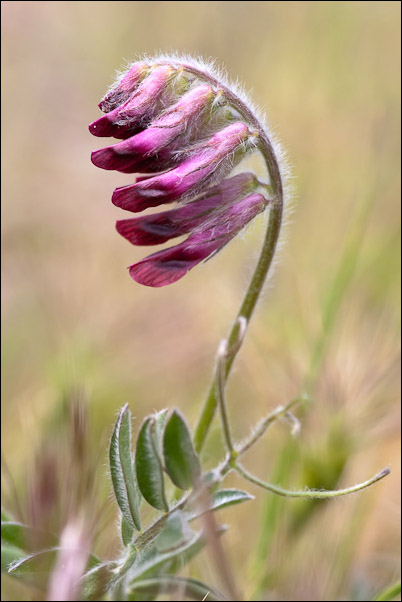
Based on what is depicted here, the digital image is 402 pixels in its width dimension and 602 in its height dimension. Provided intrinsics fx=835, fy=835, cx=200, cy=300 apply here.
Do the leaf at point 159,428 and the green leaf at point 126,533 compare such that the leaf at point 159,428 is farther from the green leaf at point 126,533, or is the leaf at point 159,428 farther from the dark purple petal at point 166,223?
the dark purple petal at point 166,223

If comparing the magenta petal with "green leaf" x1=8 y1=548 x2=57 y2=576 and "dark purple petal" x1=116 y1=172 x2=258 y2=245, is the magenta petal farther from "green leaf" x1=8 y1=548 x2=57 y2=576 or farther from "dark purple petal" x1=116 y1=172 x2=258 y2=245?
"green leaf" x1=8 y1=548 x2=57 y2=576

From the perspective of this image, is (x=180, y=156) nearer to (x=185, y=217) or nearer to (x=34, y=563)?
(x=185, y=217)

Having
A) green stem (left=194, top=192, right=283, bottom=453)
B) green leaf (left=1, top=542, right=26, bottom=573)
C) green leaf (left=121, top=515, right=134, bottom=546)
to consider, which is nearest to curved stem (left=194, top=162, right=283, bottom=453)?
green stem (left=194, top=192, right=283, bottom=453)

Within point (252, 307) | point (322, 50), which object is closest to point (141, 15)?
point (322, 50)

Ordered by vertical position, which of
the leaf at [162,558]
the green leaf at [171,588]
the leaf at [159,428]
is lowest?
the green leaf at [171,588]

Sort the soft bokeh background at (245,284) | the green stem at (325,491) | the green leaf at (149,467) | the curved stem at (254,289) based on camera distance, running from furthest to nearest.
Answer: the soft bokeh background at (245,284) → the curved stem at (254,289) → the green leaf at (149,467) → the green stem at (325,491)

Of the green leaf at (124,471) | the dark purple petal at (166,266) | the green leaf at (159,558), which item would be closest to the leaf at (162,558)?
the green leaf at (159,558)

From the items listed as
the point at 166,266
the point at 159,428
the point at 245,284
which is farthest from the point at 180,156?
the point at 245,284
